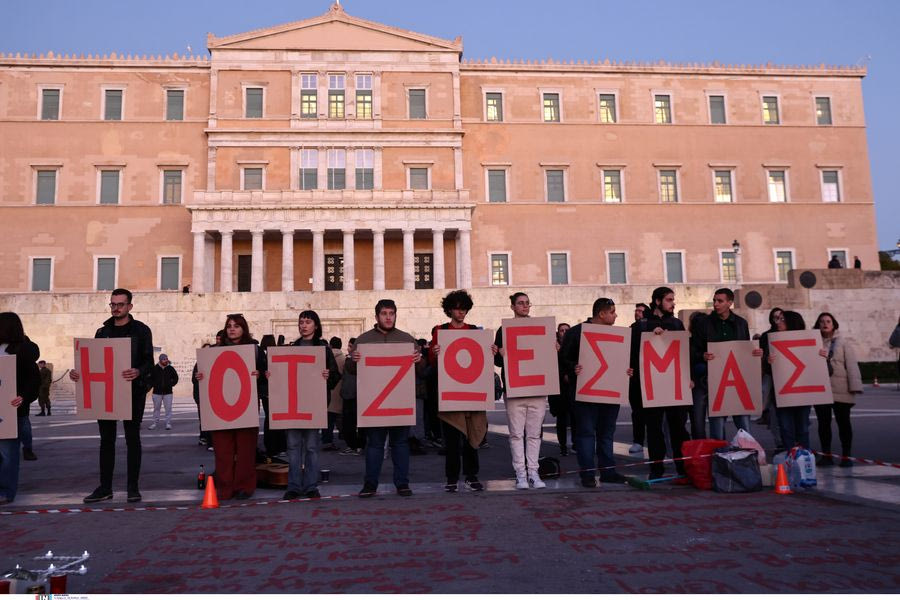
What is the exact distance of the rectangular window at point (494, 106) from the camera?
4184cm

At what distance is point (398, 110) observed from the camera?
134ft

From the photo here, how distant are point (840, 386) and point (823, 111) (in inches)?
1652

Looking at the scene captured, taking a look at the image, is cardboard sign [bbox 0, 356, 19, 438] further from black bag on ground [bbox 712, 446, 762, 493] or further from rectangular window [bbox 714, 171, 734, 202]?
rectangular window [bbox 714, 171, 734, 202]

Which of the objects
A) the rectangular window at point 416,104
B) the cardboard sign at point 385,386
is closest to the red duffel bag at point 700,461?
the cardboard sign at point 385,386

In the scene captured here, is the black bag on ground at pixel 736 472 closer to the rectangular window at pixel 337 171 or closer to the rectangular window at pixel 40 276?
the rectangular window at pixel 337 171

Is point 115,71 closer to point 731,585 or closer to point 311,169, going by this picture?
point 311,169

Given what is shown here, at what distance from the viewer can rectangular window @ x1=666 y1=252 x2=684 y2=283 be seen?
42.1m

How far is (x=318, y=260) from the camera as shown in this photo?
123 ft

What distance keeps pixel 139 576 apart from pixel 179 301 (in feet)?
85.2

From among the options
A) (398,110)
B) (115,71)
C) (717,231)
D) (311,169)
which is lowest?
(717,231)

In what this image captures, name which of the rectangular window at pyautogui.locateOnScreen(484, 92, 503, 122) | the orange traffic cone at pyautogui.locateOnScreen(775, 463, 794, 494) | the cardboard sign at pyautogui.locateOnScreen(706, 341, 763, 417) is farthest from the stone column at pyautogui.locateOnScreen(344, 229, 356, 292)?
the orange traffic cone at pyautogui.locateOnScreen(775, 463, 794, 494)

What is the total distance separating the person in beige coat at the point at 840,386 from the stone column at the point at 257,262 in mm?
30882

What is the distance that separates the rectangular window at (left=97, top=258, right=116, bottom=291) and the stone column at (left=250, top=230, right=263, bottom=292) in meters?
8.65

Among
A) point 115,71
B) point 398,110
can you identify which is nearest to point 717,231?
point 398,110
